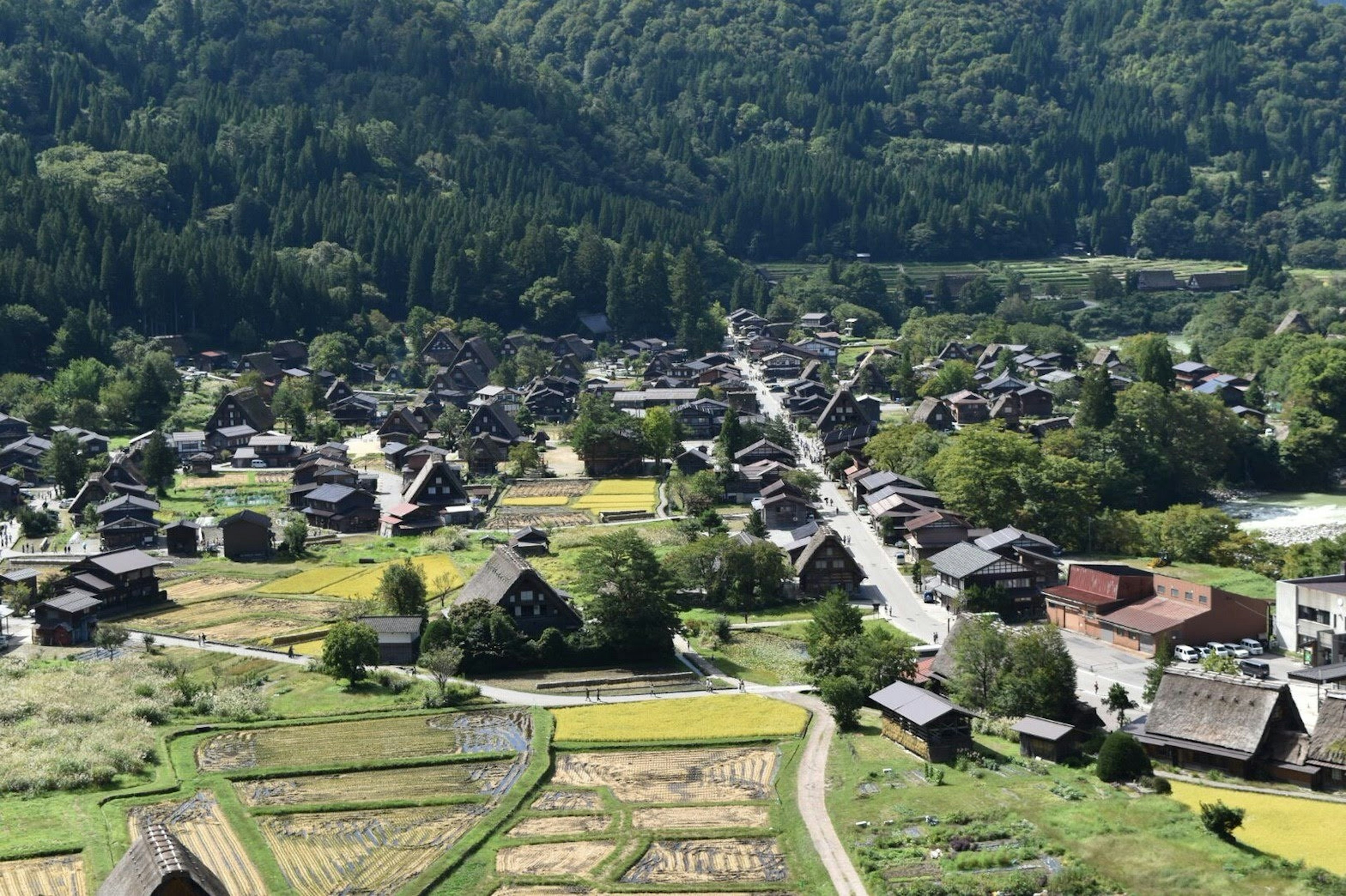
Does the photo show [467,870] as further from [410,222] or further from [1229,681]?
[410,222]

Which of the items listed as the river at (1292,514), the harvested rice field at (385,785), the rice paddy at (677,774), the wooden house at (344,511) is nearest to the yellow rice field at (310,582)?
the wooden house at (344,511)

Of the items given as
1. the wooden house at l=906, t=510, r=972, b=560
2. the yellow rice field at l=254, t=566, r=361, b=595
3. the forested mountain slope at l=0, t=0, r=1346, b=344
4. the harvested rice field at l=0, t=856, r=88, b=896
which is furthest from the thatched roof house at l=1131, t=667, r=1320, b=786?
the forested mountain slope at l=0, t=0, r=1346, b=344

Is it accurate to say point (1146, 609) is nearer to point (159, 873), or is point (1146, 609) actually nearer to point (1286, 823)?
point (1286, 823)

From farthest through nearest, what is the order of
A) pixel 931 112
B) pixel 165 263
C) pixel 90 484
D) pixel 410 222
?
pixel 931 112
pixel 410 222
pixel 165 263
pixel 90 484

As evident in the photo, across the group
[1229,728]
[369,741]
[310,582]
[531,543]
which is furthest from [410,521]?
[1229,728]

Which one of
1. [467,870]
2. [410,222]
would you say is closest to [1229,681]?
[467,870]

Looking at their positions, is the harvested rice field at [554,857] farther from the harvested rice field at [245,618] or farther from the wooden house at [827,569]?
the wooden house at [827,569]
